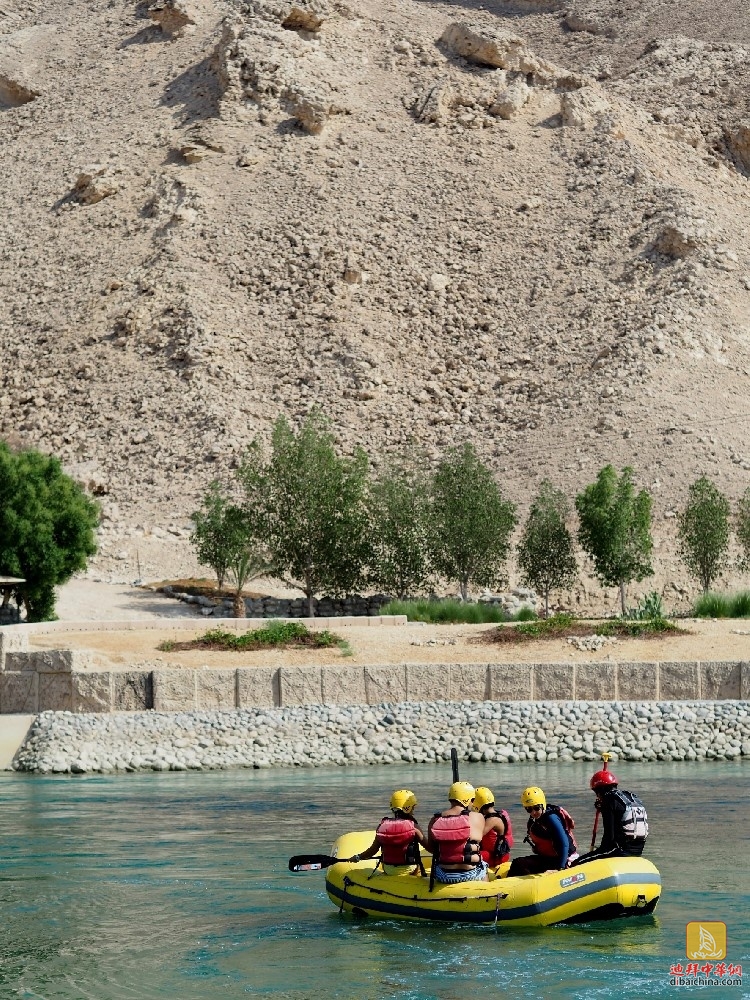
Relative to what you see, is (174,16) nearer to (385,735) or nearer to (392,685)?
(392,685)

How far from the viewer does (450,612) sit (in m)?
45.3

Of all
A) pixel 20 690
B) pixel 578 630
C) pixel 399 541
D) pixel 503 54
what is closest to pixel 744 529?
pixel 399 541

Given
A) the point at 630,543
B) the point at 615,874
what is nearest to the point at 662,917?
the point at 615,874

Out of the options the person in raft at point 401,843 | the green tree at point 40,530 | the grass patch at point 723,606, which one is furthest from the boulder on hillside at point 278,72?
the person in raft at point 401,843

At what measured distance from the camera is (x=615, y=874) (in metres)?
16.1

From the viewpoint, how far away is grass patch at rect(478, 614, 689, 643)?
1515 inches

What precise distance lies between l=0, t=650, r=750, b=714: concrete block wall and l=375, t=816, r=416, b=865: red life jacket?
15.5 metres

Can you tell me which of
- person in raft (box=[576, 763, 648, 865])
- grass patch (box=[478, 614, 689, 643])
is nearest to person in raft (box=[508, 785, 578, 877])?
person in raft (box=[576, 763, 648, 865])

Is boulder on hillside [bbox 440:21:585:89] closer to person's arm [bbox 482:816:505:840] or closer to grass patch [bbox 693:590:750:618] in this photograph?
grass patch [bbox 693:590:750:618]

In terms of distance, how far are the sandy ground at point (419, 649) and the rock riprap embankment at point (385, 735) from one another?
18.4 ft

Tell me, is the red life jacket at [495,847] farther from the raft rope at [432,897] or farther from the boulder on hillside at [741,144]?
the boulder on hillside at [741,144]

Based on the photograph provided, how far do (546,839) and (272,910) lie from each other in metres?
3.18

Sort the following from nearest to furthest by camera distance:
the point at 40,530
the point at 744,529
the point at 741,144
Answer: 1. the point at 40,530
2. the point at 744,529
3. the point at 741,144

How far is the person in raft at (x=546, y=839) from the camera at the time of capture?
1648 cm
